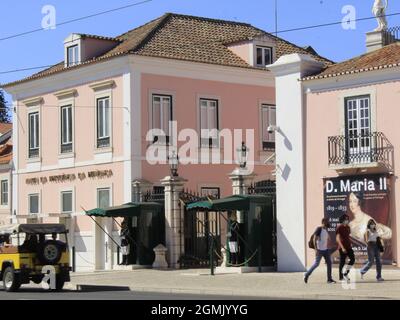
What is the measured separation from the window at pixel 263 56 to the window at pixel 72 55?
7.68m

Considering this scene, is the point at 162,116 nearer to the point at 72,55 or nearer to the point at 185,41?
the point at 185,41

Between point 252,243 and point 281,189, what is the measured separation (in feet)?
6.56

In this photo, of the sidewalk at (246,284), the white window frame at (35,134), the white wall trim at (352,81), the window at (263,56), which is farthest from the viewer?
the white window frame at (35,134)

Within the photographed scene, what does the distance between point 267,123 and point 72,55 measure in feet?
29.0

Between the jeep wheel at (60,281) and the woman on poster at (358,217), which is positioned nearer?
the jeep wheel at (60,281)

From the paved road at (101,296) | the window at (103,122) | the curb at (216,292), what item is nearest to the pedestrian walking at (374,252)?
the curb at (216,292)

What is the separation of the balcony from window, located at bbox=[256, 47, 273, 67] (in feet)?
38.5

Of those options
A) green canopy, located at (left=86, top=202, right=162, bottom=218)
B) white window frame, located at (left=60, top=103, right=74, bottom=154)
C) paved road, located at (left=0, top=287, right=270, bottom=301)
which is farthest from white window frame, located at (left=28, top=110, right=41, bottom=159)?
paved road, located at (left=0, top=287, right=270, bottom=301)

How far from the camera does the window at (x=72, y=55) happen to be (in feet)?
130

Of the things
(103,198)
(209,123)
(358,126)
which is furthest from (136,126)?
(358,126)

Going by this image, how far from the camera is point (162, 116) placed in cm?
3734

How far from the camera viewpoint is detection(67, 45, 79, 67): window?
130 feet

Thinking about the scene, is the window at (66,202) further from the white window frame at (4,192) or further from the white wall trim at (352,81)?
the white wall trim at (352,81)
